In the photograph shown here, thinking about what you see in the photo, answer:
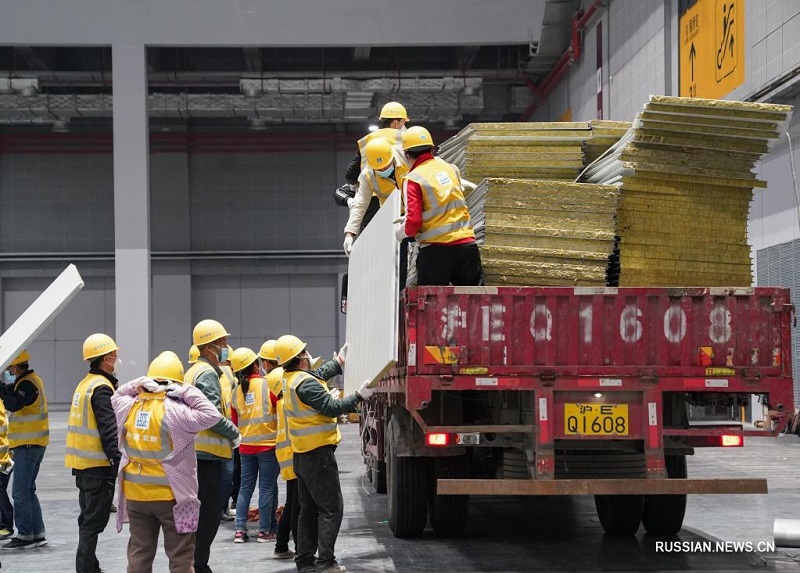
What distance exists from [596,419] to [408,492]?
2174mm

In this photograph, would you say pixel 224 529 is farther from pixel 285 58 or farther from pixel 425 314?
pixel 285 58

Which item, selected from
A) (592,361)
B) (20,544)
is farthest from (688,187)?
(20,544)

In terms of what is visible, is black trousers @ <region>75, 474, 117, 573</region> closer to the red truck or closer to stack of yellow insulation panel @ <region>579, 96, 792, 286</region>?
the red truck

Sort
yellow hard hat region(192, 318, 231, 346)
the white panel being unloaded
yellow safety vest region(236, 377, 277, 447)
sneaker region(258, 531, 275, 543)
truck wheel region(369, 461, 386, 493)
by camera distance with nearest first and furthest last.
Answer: the white panel being unloaded < yellow hard hat region(192, 318, 231, 346) < sneaker region(258, 531, 275, 543) < yellow safety vest region(236, 377, 277, 447) < truck wheel region(369, 461, 386, 493)

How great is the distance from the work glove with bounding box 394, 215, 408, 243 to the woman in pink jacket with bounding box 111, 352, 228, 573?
197cm

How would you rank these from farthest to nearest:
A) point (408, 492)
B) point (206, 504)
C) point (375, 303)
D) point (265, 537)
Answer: point (265, 537)
point (408, 492)
point (375, 303)
point (206, 504)

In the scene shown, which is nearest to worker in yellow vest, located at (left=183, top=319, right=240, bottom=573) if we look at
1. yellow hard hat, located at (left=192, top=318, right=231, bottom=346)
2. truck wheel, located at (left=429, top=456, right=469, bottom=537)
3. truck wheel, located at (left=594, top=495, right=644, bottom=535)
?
yellow hard hat, located at (left=192, top=318, right=231, bottom=346)

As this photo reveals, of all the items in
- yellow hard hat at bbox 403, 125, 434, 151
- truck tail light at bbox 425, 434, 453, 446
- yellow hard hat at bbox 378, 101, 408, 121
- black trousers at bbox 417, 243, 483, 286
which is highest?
yellow hard hat at bbox 378, 101, 408, 121

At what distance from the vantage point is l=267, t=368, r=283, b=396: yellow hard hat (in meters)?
9.70

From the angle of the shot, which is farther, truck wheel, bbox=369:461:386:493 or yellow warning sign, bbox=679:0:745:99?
yellow warning sign, bbox=679:0:745:99

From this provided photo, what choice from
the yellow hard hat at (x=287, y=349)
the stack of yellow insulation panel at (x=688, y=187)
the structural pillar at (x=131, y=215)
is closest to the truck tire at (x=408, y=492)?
the yellow hard hat at (x=287, y=349)

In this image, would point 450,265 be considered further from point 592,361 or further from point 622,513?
point 622,513

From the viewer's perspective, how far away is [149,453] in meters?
6.27

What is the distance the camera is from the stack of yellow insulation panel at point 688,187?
8375 millimetres
